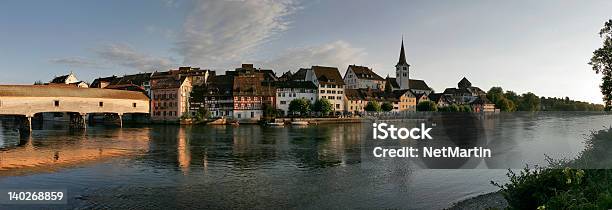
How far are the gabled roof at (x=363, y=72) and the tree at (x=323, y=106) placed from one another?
79.4ft

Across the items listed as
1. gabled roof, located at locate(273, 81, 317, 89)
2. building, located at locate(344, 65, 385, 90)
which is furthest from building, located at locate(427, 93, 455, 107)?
gabled roof, located at locate(273, 81, 317, 89)

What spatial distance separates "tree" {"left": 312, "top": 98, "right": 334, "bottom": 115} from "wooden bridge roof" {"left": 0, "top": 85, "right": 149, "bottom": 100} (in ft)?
90.5

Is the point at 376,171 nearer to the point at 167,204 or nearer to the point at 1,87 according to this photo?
the point at 167,204

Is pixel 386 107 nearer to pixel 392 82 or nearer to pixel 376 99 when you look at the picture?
pixel 376 99

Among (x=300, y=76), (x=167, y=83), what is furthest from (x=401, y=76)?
(x=167, y=83)

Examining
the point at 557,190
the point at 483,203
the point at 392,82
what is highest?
the point at 392,82

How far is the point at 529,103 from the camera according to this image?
380ft

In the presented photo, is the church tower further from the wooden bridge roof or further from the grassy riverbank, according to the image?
the grassy riverbank

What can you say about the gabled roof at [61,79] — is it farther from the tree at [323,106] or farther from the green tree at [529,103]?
the green tree at [529,103]

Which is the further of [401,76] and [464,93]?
[464,93]

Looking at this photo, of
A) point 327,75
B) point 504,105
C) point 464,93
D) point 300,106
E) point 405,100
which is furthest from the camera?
point 464,93

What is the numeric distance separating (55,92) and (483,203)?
159ft

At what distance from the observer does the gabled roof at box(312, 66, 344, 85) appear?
3009 inches

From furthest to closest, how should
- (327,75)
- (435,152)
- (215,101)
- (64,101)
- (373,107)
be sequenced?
(327,75), (373,107), (215,101), (64,101), (435,152)
